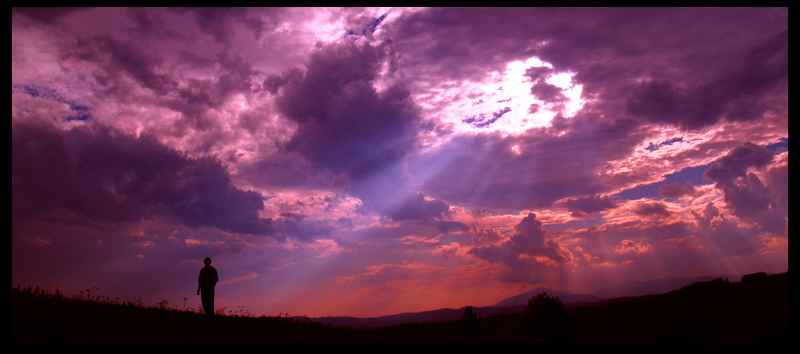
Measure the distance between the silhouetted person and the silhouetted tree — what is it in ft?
45.6

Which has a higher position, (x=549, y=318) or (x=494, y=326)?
(x=549, y=318)

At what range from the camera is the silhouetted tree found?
15633 mm

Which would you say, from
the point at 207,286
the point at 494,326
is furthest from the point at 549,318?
the point at 207,286

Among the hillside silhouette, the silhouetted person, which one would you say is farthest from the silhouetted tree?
the silhouetted person

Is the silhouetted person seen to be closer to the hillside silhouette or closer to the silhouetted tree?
the hillside silhouette

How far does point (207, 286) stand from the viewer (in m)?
18.0

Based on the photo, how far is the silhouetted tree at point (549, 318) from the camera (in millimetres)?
15633

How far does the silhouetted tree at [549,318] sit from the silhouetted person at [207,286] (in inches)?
547

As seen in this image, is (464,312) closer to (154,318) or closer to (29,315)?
(154,318)

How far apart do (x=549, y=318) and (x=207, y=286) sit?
14.8 m

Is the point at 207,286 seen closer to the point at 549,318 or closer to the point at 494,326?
the point at 494,326

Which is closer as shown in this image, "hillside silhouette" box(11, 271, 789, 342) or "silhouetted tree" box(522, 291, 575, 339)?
"hillside silhouette" box(11, 271, 789, 342)

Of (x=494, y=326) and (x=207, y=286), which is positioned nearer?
(x=207, y=286)
